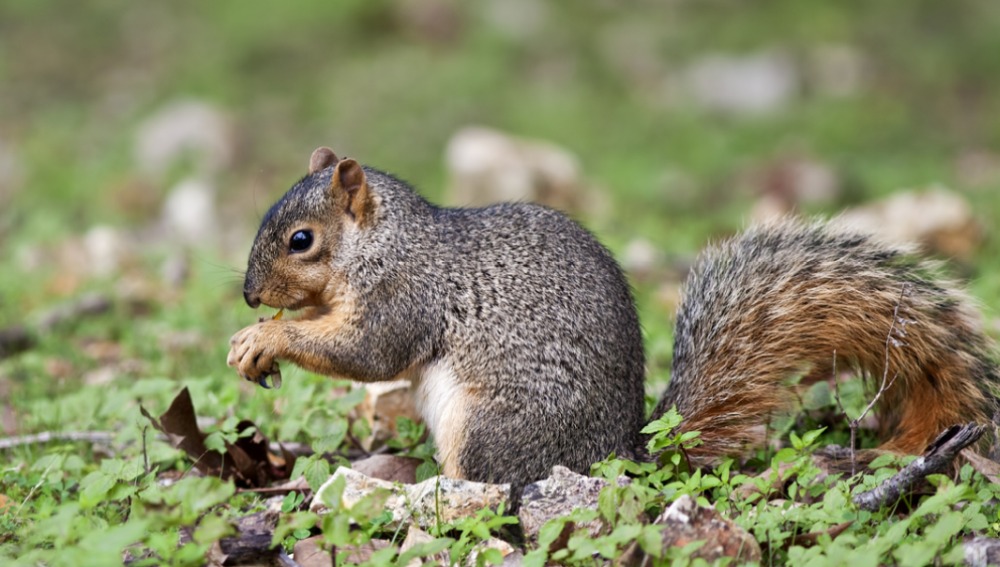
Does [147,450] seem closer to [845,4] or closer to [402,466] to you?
[402,466]

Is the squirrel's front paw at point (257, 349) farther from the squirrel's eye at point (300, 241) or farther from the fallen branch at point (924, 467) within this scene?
the fallen branch at point (924, 467)

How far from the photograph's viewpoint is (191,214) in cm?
726

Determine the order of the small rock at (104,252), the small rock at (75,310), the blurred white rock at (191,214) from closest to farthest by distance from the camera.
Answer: the small rock at (75,310) < the small rock at (104,252) < the blurred white rock at (191,214)

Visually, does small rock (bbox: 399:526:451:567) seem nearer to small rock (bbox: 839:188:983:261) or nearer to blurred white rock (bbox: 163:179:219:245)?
small rock (bbox: 839:188:983:261)

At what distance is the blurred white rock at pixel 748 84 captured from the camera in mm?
9430

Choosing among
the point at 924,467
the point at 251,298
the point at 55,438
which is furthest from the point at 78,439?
the point at 924,467

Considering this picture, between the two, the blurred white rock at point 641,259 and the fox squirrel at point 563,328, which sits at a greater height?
the blurred white rock at point 641,259

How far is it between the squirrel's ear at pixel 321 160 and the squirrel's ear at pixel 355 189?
0.84 ft

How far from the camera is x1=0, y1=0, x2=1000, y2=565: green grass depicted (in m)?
6.25

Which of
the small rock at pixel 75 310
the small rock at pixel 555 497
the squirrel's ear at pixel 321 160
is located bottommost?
the small rock at pixel 555 497

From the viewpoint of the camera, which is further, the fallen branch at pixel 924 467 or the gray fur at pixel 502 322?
the gray fur at pixel 502 322

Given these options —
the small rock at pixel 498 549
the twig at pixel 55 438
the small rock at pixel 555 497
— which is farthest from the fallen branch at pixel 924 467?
the twig at pixel 55 438

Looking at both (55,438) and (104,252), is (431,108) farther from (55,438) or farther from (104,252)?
(55,438)

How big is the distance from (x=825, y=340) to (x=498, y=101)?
6852 millimetres
